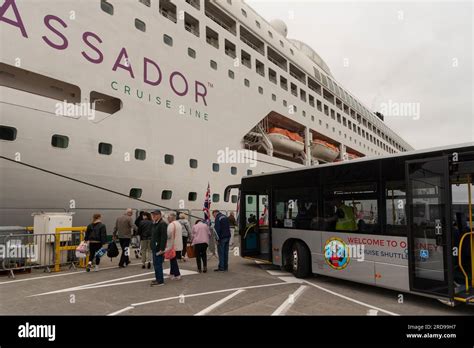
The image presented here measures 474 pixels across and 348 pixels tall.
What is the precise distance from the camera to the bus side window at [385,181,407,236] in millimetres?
5406

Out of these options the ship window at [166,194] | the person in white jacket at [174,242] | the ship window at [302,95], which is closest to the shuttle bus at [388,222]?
the person in white jacket at [174,242]

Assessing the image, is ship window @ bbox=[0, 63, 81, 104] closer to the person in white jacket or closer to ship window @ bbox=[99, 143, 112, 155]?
ship window @ bbox=[99, 143, 112, 155]

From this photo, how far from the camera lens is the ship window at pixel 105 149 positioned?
10.3 m

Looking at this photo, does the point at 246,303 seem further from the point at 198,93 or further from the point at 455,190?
the point at 198,93

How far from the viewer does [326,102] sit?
3011 centimetres

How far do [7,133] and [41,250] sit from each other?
3282 mm

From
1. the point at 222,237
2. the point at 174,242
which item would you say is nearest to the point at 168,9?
the point at 222,237

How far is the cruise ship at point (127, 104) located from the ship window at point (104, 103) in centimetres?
4

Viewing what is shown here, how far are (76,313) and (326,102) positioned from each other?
29.2 metres

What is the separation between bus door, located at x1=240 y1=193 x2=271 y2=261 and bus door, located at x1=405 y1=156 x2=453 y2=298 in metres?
4.30

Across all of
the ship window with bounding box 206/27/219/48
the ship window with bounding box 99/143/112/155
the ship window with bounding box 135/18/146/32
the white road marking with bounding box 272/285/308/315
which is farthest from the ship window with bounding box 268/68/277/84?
the white road marking with bounding box 272/285/308/315

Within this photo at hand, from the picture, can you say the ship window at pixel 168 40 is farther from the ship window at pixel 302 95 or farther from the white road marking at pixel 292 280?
the ship window at pixel 302 95

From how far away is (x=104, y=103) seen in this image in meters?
11.5

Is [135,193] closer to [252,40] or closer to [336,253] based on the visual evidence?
[336,253]
